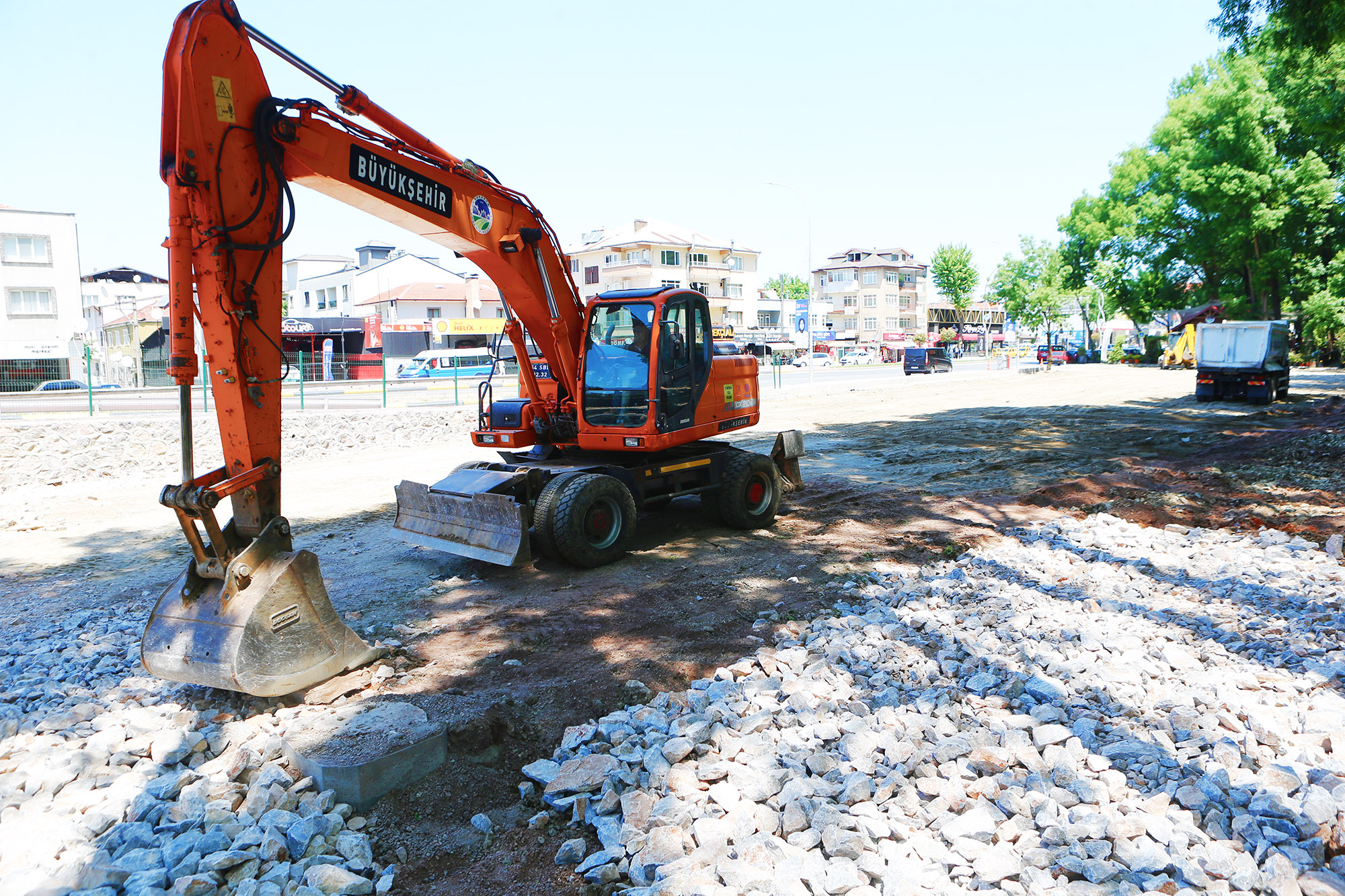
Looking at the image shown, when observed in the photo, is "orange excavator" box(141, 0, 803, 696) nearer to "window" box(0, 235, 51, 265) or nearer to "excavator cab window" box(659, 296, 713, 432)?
"excavator cab window" box(659, 296, 713, 432)

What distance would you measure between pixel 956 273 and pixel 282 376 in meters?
101

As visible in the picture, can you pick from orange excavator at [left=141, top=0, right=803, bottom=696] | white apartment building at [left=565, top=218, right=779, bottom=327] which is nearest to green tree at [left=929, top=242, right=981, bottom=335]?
white apartment building at [left=565, top=218, right=779, bottom=327]

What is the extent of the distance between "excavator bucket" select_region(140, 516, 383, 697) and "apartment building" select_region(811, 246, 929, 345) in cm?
10316

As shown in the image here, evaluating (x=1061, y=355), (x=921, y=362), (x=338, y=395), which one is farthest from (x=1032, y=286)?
(x=338, y=395)

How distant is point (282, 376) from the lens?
5465mm

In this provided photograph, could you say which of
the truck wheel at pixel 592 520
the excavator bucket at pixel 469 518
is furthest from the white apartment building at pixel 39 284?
the truck wheel at pixel 592 520

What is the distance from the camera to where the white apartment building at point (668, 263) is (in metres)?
71.5

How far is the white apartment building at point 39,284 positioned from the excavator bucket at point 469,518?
4604cm

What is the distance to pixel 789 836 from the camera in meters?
3.75

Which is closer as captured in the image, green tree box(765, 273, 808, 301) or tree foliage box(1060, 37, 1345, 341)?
tree foliage box(1060, 37, 1345, 341)

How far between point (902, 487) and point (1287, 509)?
4.54 meters

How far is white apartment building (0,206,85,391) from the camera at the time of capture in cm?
4609

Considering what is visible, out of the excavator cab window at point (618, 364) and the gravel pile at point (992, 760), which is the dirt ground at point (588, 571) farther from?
the excavator cab window at point (618, 364)

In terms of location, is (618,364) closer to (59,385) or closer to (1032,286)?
(59,385)
